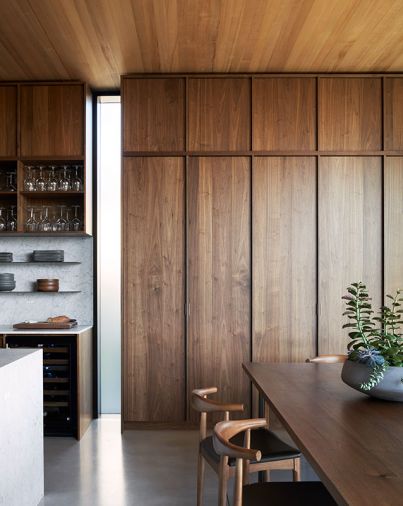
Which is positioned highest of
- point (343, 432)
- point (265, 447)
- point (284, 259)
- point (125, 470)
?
point (284, 259)

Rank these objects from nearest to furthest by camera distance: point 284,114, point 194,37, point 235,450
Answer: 1. point 235,450
2. point 194,37
3. point 284,114

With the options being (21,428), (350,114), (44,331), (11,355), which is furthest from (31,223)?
(350,114)

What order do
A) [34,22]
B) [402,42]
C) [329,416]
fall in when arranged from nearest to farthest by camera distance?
[329,416], [34,22], [402,42]

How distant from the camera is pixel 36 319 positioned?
504 cm

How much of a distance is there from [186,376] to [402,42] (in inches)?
123

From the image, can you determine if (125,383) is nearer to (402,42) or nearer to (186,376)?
(186,376)

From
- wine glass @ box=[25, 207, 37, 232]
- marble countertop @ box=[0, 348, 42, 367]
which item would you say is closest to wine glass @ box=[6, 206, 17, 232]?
wine glass @ box=[25, 207, 37, 232]

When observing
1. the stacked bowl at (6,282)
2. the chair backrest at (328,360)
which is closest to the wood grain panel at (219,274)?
the chair backrest at (328,360)

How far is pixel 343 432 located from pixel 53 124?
3.74 meters

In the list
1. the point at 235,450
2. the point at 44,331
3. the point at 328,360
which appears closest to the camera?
the point at 235,450

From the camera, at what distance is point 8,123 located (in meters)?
4.64

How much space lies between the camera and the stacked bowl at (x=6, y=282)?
4840 mm

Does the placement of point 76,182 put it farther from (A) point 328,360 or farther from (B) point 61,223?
(A) point 328,360

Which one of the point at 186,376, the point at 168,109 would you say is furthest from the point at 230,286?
the point at 168,109
